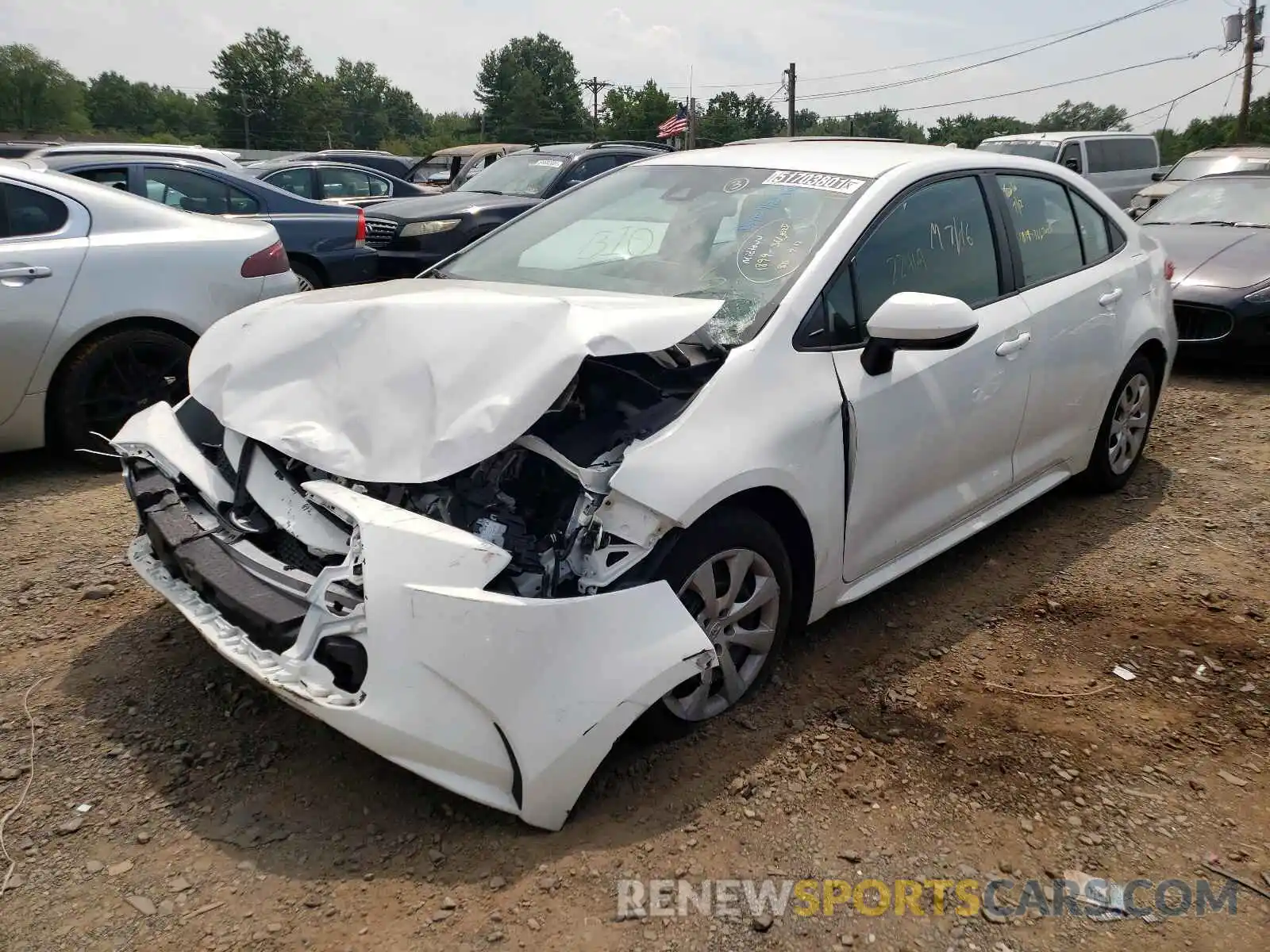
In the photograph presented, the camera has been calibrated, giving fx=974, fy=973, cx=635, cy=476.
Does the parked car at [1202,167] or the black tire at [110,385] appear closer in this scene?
the black tire at [110,385]

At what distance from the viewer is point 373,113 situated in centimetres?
9906

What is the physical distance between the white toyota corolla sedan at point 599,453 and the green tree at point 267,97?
75.6 m

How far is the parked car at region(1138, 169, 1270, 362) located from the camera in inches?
274

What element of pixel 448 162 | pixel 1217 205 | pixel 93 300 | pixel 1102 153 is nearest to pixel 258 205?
pixel 93 300

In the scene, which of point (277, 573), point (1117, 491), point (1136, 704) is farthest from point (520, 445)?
point (1117, 491)

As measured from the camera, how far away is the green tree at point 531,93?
3164 inches

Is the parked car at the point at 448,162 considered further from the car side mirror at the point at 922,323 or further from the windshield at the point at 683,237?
the car side mirror at the point at 922,323

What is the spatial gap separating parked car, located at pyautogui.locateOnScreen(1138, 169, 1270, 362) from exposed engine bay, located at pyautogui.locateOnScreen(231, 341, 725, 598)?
206 inches

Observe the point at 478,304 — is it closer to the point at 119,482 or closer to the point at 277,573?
the point at 277,573

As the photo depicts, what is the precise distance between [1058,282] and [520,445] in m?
2.62

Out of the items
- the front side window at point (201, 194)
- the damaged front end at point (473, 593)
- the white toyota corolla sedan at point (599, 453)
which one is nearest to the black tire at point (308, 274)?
the front side window at point (201, 194)

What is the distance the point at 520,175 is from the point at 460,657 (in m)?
8.93

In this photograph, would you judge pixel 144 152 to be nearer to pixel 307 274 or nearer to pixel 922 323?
pixel 307 274

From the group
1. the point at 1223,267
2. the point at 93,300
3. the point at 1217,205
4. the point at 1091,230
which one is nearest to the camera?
the point at 1091,230
